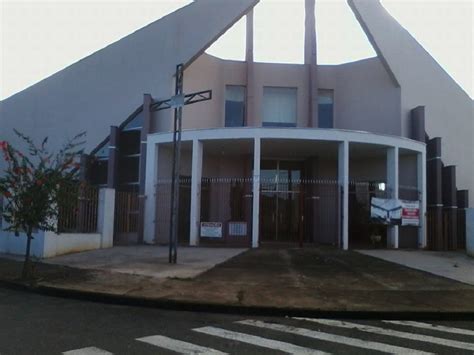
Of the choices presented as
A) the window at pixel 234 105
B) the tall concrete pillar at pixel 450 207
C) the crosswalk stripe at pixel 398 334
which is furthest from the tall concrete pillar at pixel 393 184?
the crosswalk stripe at pixel 398 334

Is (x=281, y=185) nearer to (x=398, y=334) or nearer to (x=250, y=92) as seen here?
(x=250, y=92)

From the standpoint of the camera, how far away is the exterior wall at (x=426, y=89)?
77.6 feet

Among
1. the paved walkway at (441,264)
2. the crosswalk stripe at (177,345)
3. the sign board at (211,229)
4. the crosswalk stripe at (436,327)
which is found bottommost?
the crosswalk stripe at (436,327)

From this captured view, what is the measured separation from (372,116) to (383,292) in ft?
56.9

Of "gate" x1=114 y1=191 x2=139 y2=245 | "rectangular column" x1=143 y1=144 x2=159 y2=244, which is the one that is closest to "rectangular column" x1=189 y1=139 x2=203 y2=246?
"rectangular column" x1=143 y1=144 x2=159 y2=244

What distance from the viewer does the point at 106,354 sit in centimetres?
531

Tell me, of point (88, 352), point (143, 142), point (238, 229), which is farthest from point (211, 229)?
point (88, 352)

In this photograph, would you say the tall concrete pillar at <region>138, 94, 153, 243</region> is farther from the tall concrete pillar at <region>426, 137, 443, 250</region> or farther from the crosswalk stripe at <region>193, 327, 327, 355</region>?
the crosswalk stripe at <region>193, 327, 327, 355</region>

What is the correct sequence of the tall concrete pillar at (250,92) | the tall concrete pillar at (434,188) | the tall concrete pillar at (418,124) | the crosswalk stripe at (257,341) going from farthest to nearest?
the tall concrete pillar at (250,92), the tall concrete pillar at (418,124), the tall concrete pillar at (434,188), the crosswalk stripe at (257,341)

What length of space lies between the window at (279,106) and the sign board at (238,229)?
843cm

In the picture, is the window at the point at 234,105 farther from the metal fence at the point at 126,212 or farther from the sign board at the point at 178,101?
the sign board at the point at 178,101

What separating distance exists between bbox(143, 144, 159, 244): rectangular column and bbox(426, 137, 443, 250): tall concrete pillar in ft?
41.0

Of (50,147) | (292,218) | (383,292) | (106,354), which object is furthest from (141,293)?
(50,147)

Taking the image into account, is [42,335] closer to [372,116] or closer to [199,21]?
[199,21]
